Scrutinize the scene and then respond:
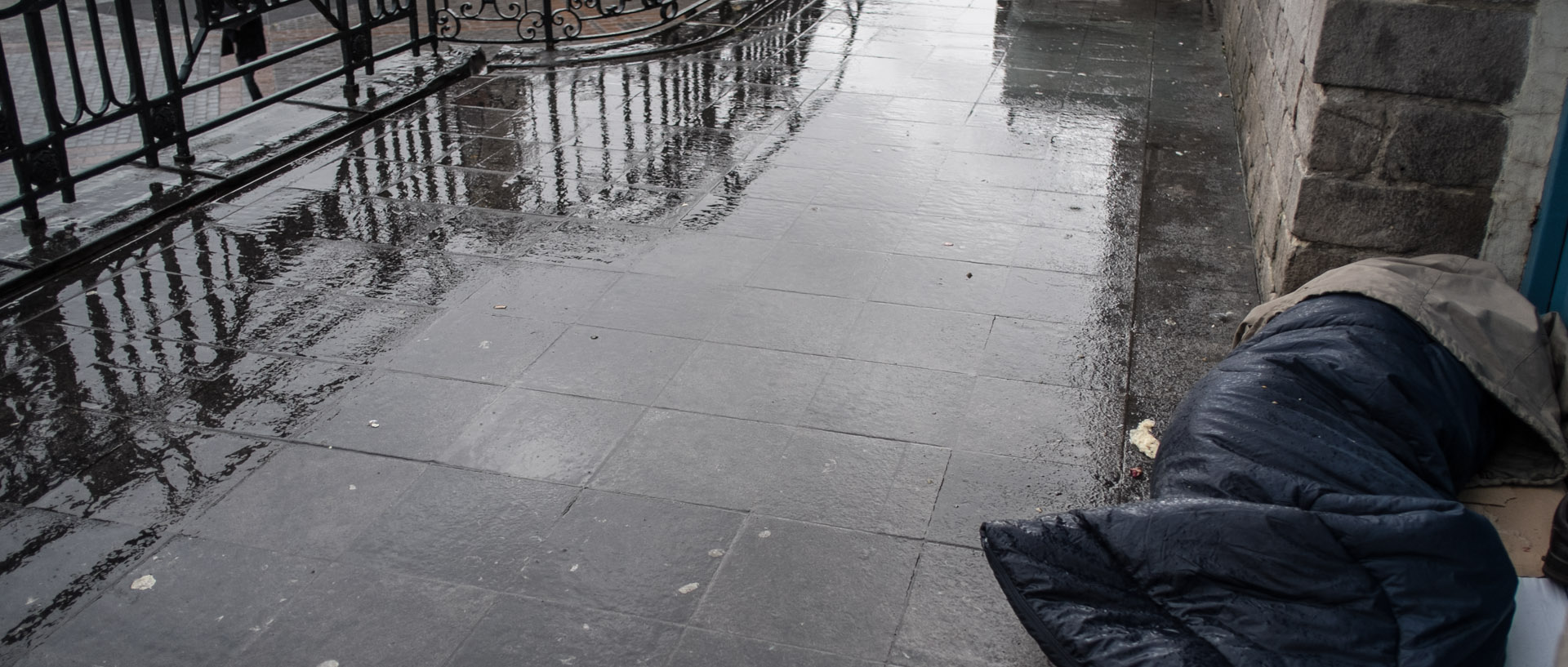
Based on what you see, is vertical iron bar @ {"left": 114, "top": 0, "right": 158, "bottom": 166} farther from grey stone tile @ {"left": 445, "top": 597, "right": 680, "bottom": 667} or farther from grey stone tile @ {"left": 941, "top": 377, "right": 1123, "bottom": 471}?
grey stone tile @ {"left": 941, "top": 377, "right": 1123, "bottom": 471}

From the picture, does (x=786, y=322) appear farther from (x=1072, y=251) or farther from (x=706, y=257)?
(x=1072, y=251)

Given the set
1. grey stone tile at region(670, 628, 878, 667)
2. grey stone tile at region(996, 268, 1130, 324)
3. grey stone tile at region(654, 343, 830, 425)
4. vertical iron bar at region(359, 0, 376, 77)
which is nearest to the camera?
grey stone tile at region(670, 628, 878, 667)

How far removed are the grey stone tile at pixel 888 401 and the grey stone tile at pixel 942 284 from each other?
632mm

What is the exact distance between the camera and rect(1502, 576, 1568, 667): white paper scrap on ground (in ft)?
9.88

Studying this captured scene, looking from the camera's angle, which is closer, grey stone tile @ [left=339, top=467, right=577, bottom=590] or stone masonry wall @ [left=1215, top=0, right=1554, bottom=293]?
grey stone tile @ [left=339, top=467, right=577, bottom=590]

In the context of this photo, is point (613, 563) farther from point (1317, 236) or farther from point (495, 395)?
point (1317, 236)

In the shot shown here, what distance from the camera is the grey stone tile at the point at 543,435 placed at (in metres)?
4.04

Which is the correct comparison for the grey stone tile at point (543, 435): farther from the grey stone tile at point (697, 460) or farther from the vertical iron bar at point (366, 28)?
the vertical iron bar at point (366, 28)

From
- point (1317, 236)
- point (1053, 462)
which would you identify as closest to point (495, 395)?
point (1053, 462)

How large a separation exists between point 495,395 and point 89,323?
75.5 inches

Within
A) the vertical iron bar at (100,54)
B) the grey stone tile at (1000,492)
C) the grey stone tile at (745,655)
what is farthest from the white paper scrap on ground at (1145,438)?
the vertical iron bar at (100,54)

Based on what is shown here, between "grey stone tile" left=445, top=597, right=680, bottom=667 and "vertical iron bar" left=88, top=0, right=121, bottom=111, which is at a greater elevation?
"vertical iron bar" left=88, top=0, right=121, bottom=111

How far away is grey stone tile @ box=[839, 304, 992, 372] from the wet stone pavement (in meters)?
0.02

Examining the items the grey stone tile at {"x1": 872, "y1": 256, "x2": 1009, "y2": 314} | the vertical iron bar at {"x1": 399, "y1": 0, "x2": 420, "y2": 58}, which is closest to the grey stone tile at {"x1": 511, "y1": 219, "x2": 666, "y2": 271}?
the grey stone tile at {"x1": 872, "y1": 256, "x2": 1009, "y2": 314}
